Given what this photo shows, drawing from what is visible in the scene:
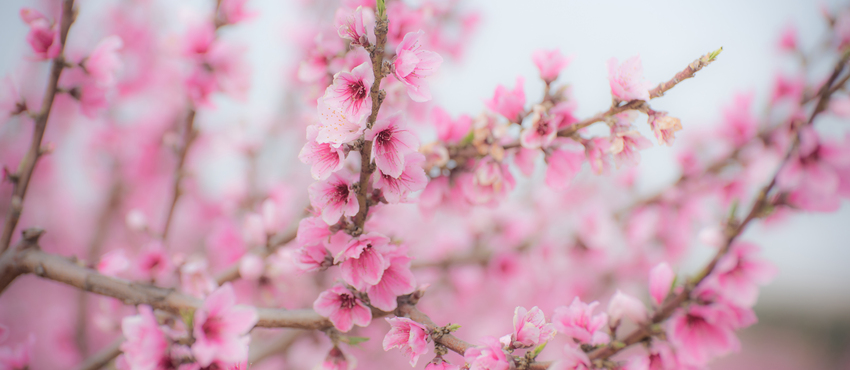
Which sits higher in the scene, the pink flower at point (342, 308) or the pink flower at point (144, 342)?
the pink flower at point (342, 308)

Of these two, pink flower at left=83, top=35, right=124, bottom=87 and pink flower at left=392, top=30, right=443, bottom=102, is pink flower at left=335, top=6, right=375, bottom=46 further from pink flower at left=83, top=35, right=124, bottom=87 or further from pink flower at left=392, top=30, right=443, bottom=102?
pink flower at left=83, top=35, right=124, bottom=87

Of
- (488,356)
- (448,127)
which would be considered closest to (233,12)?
(448,127)

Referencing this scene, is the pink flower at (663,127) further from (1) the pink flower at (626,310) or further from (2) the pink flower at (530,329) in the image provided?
(2) the pink flower at (530,329)

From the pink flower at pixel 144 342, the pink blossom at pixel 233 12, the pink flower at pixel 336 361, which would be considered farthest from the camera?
the pink blossom at pixel 233 12

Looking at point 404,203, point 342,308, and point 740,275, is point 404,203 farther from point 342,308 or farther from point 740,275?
point 740,275

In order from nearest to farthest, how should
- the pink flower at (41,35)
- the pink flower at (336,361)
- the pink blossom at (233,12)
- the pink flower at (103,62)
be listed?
the pink flower at (336,361) < the pink flower at (41,35) < the pink flower at (103,62) < the pink blossom at (233,12)

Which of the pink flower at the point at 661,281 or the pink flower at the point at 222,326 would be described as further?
the pink flower at the point at 661,281

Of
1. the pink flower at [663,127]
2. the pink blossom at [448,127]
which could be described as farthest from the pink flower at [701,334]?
the pink blossom at [448,127]

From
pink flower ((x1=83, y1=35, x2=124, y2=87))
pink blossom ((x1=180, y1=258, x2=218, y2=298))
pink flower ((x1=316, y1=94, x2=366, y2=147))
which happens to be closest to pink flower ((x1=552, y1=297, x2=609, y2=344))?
pink flower ((x1=316, y1=94, x2=366, y2=147))
